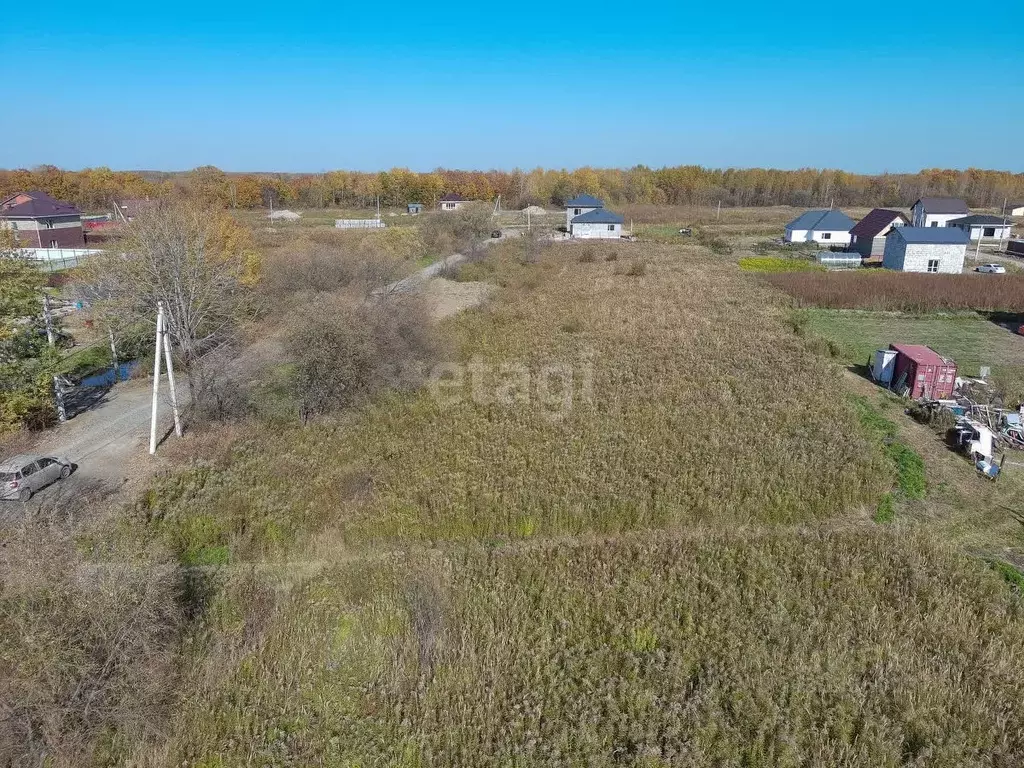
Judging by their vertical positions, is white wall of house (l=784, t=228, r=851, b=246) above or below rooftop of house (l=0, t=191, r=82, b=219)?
below

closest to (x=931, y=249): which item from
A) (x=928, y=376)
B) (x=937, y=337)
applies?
(x=937, y=337)

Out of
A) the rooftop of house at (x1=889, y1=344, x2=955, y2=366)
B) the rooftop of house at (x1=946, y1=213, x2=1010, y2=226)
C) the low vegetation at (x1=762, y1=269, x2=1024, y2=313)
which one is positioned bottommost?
the rooftop of house at (x1=889, y1=344, x2=955, y2=366)

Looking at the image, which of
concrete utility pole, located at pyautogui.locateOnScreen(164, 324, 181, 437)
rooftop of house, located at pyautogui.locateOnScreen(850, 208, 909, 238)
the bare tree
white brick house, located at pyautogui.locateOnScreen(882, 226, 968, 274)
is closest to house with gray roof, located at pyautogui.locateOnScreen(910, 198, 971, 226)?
rooftop of house, located at pyautogui.locateOnScreen(850, 208, 909, 238)

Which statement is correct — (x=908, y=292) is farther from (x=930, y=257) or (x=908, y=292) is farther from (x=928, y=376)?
(x=928, y=376)

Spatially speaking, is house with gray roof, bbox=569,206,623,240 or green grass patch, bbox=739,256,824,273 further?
house with gray roof, bbox=569,206,623,240

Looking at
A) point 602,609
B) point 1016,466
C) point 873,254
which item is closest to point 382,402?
point 602,609

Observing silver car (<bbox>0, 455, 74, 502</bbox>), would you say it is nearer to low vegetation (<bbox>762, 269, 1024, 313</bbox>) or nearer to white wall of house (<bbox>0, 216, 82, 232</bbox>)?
low vegetation (<bbox>762, 269, 1024, 313</bbox>)

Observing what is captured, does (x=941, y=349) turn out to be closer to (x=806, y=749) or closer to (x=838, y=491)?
(x=838, y=491)
